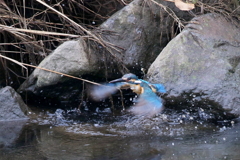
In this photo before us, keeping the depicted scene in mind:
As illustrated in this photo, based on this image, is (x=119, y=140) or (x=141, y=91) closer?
(x=119, y=140)

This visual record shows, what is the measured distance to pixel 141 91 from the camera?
3.88 m

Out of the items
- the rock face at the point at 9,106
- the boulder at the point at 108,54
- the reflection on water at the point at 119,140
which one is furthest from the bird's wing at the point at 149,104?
the rock face at the point at 9,106

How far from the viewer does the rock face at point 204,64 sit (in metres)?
3.59

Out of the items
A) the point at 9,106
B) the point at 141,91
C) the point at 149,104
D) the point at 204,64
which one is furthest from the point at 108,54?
the point at 9,106

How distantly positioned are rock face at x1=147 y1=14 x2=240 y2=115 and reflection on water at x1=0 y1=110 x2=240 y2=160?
317 millimetres

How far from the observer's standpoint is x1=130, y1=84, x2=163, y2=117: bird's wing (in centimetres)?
361

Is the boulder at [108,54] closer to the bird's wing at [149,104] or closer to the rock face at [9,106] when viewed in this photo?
the rock face at [9,106]

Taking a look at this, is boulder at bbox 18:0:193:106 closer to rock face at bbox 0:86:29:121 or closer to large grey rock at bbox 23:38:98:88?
large grey rock at bbox 23:38:98:88

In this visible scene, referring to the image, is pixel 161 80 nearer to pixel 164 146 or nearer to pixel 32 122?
pixel 164 146

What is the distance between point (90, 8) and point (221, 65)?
232 centimetres

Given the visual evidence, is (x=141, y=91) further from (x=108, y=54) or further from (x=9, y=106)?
(x=9, y=106)

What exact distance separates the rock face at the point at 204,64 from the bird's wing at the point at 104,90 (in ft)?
1.41

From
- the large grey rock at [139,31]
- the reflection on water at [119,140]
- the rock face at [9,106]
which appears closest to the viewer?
the reflection on water at [119,140]

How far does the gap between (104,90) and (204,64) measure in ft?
3.81
